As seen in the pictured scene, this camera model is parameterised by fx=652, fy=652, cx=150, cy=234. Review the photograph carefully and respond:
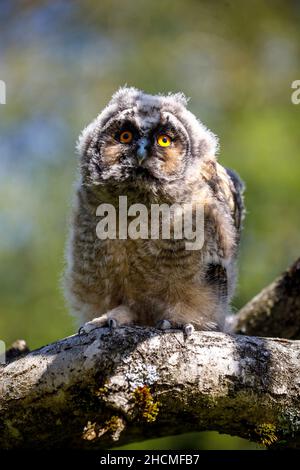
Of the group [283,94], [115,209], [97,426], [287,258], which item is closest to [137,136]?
[115,209]

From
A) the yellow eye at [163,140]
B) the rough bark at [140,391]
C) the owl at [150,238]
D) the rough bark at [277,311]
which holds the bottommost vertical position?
the rough bark at [140,391]

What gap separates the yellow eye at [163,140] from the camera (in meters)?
4.25

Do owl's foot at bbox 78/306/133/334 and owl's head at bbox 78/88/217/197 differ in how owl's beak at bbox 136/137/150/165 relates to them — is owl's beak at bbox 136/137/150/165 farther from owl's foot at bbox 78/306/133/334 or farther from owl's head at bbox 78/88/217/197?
owl's foot at bbox 78/306/133/334

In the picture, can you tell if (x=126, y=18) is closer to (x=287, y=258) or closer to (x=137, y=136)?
(x=287, y=258)

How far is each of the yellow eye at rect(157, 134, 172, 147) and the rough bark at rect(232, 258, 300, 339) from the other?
137 cm

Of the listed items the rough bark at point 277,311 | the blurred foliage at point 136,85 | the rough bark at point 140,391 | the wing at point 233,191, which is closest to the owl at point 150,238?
the wing at point 233,191

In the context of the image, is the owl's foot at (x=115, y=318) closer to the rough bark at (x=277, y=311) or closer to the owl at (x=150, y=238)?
the owl at (x=150, y=238)

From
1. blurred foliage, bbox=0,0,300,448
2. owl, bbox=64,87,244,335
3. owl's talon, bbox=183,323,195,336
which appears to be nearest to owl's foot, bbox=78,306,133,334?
owl, bbox=64,87,244,335

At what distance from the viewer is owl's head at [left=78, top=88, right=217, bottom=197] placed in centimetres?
418

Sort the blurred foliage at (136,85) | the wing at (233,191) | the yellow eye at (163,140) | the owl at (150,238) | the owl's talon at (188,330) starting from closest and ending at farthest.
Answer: the owl's talon at (188,330), the owl at (150,238), the yellow eye at (163,140), the wing at (233,191), the blurred foliage at (136,85)

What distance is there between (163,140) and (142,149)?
0.23 meters

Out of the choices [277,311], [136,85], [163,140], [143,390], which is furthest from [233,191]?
[136,85]

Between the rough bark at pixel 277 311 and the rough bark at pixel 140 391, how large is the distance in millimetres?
1450
